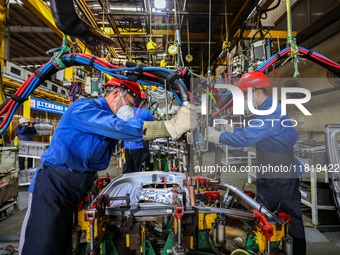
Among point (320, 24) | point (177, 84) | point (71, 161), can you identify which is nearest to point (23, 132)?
point (71, 161)

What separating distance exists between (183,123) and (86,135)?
2.39ft

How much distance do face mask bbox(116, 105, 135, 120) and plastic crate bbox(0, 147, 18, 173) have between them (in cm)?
283

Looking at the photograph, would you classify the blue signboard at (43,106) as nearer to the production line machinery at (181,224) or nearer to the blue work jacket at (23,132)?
the blue work jacket at (23,132)

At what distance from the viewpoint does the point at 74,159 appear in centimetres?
146

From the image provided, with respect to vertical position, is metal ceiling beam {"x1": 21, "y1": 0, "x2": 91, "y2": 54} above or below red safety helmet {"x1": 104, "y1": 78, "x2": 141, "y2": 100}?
above

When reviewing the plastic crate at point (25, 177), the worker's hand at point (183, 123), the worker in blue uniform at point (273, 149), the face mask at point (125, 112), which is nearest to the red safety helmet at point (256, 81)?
the worker in blue uniform at point (273, 149)

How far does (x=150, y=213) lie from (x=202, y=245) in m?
0.53

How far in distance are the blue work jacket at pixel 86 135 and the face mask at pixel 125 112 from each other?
0.16 m

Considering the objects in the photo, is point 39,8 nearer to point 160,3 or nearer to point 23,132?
point 160,3

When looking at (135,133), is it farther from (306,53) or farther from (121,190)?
(306,53)

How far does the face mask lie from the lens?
63.2 inches

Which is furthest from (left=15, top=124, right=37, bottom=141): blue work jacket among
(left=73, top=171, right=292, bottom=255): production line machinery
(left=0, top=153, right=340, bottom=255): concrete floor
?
(left=73, top=171, right=292, bottom=255): production line machinery

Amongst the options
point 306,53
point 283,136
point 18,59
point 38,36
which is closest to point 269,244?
point 283,136

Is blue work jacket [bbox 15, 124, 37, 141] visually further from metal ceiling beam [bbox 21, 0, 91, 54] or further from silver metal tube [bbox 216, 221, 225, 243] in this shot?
silver metal tube [bbox 216, 221, 225, 243]
